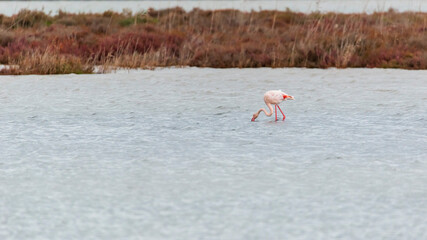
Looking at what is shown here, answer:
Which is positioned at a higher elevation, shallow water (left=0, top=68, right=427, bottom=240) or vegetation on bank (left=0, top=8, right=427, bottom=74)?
vegetation on bank (left=0, top=8, right=427, bottom=74)

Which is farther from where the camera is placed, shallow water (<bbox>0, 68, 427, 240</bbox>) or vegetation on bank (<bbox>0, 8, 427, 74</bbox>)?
vegetation on bank (<bbox>0, 8, 427, 74</bbox>)

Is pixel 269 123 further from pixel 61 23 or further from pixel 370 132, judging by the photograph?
pixel 61 23

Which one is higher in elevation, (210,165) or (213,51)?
(213,51)

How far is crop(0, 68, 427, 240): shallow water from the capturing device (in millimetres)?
4957

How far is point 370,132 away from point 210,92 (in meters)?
5.17

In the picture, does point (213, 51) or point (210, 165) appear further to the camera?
point (213, 51)

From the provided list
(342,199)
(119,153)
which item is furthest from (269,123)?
(342,199)

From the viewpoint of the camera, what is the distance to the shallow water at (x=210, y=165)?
4.96 meters

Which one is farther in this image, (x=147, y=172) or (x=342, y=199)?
(x=147, y=172)

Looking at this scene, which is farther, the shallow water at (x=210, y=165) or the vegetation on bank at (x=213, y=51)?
the vegetation on bank at (x=213, y=51)

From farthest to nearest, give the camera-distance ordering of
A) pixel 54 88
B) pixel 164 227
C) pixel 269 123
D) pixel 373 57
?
pixel 373 57 < pixel 54 88 < pixel 269 123 < pixel 164 227

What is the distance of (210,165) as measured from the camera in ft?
22.9

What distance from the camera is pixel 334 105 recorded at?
1171 cm

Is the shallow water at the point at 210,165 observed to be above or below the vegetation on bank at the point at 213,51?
below
